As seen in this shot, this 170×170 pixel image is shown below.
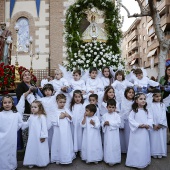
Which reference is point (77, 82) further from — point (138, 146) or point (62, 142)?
point (138, 146)

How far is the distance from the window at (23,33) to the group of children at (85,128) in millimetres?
12921

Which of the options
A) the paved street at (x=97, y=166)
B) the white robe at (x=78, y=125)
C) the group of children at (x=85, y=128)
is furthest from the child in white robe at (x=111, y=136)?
the white robe at (x=78, y=125)

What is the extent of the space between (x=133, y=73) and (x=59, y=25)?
12.1 m

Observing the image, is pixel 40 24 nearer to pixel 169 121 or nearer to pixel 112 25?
pixel 112 25

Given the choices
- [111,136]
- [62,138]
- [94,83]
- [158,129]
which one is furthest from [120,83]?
[62,138]

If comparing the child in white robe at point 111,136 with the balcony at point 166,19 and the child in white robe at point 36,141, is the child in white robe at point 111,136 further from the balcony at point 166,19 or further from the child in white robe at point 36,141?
the balcony at point 166,19

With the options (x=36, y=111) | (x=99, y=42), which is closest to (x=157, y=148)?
(x=36, y=111)

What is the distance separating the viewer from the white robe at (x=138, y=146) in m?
4.45

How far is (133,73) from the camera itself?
20.1 feet

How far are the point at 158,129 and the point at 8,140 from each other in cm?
296

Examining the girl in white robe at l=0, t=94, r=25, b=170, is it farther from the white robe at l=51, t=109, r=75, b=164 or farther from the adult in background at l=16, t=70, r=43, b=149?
the white robe at l=51, t=109, r=75, b=164

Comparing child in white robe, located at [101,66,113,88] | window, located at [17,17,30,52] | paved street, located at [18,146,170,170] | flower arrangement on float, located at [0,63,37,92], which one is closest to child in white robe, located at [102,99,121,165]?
paved street, located at [18,146,170,170]

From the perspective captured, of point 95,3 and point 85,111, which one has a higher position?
point 95,3

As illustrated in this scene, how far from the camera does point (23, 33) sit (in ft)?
57.8
